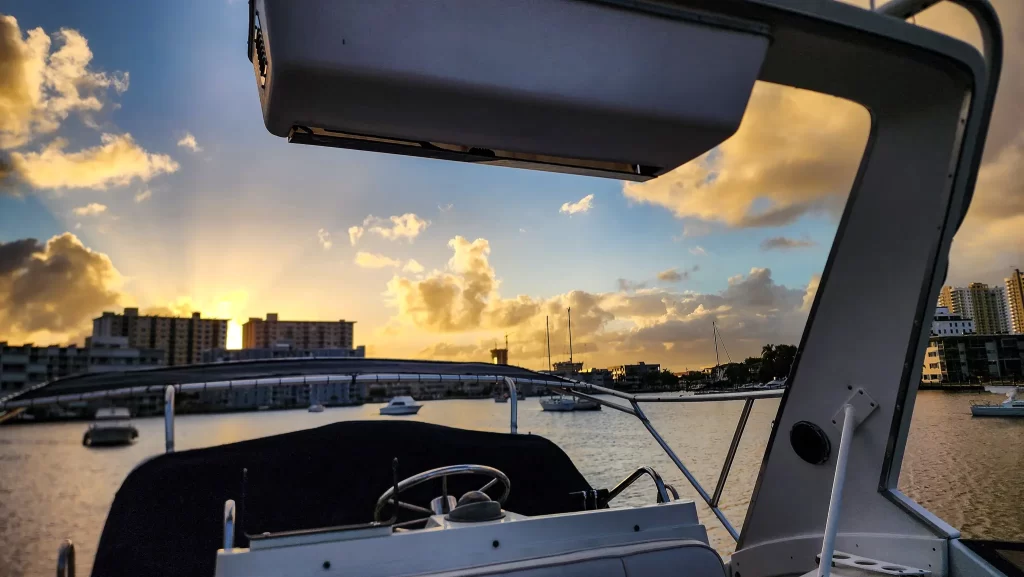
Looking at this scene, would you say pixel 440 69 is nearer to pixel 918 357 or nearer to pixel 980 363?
pixel 918 357

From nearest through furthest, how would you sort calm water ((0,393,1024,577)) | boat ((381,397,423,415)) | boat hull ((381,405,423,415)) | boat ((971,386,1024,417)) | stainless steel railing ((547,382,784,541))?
1. stainless steel railing ((547,382,784,541))
2. calm water ((0,393,1024,577))
3. boat ((381,397,423,415))
4. boat hull ((381,405,423,415))
5. boat ((971,386,1024,417))

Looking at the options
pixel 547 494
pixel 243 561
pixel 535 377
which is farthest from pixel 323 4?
pixel 547 494

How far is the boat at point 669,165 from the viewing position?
125cm

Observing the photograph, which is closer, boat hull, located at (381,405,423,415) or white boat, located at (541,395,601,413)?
white boat, located at (541,395,601,413)

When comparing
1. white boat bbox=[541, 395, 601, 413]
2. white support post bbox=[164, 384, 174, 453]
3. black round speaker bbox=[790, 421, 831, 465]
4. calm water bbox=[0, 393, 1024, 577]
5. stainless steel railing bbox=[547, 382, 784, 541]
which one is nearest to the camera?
black round speaker bbox=[790, 421, 831, 465]

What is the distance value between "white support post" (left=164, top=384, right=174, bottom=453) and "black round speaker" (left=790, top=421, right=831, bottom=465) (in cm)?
223

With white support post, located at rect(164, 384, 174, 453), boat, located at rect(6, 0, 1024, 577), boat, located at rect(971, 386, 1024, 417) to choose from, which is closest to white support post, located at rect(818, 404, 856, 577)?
boat, located at rect(6, 0, 1024, 577)

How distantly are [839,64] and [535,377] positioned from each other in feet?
6.12

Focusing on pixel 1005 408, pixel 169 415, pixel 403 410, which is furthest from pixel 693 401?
pixel 1005 408

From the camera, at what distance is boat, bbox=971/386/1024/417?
26.8 metres

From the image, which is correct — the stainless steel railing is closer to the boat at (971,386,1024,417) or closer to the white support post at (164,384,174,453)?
the white support post at (164,384,174,453)

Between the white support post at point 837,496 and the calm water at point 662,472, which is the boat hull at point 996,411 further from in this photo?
the white support post at point 837,496

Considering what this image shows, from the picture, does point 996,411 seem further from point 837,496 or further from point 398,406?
point 837,496

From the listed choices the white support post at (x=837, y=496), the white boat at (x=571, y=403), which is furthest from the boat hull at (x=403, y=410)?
the white support post at (x=837, y=496)
